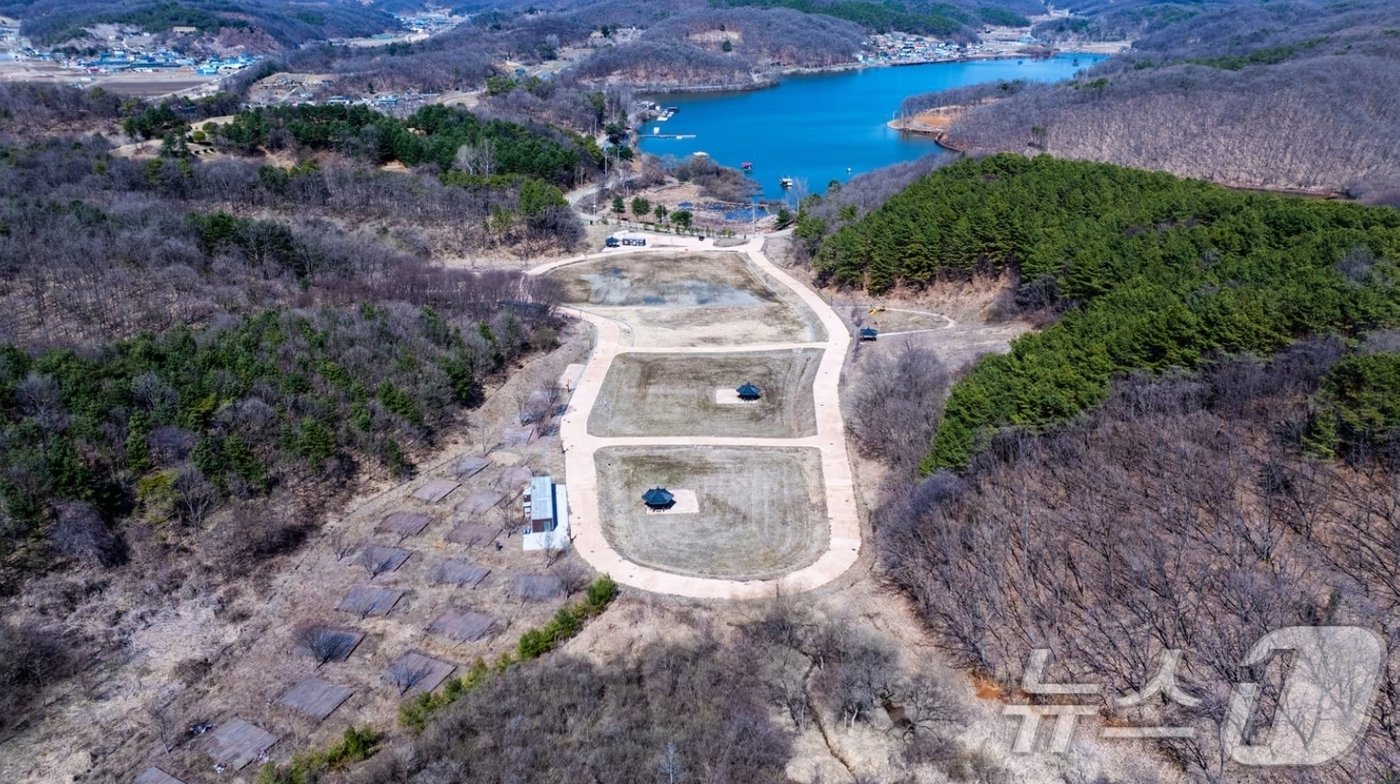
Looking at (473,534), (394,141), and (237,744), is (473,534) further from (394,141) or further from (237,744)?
(394,141)

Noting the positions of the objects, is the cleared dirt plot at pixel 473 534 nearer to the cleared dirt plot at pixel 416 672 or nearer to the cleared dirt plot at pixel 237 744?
the cleared dirt plot at pixel 416 672

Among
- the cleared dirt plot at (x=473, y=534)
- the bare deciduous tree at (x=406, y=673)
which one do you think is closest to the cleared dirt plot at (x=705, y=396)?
the cleared dirt plot at (x=473, y=534)

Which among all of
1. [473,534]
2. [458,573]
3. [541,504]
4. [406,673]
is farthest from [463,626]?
[541,504]

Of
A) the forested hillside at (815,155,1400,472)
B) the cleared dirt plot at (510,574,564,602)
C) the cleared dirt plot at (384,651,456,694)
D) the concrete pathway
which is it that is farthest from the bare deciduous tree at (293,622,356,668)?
the forested hillside at (815,155,1400,472)

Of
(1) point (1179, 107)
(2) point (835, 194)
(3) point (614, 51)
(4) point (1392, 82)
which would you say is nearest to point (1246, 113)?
(1) point (1179, 107)

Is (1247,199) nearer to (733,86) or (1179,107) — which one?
(1179,107)
